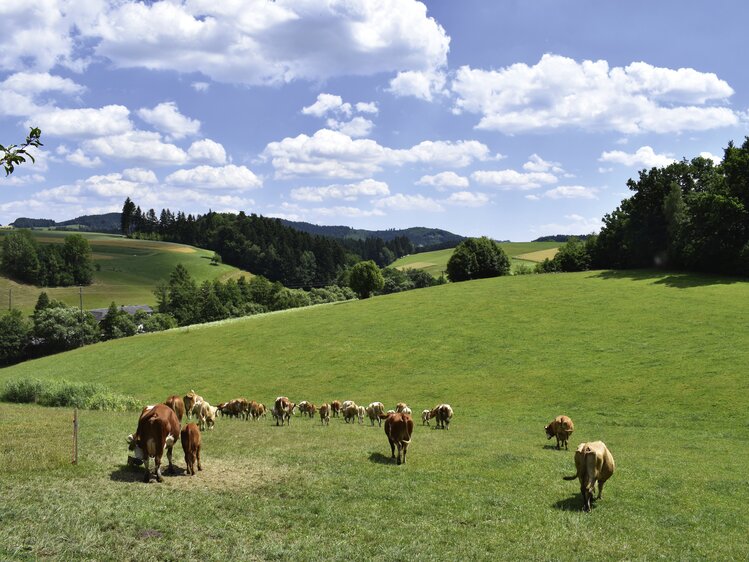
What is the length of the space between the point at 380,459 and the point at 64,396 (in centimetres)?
3004

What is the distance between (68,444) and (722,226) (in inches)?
3192

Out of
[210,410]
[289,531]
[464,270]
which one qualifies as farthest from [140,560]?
[464,270]

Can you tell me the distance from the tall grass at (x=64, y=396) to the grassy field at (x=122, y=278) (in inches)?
4095

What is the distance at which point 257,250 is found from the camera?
19800 centimetres

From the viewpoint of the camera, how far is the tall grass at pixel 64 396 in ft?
124

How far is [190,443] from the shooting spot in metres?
15.7

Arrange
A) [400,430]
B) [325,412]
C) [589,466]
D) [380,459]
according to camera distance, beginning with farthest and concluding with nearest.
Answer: [325,412] → [380,459] → [400,430] → [589,466]

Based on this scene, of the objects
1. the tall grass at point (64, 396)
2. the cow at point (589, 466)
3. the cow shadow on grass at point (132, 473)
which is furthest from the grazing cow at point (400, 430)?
the tall grass at point (64, 396)

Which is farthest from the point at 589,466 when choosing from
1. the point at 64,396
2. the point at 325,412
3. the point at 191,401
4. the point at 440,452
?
the point at 64,396

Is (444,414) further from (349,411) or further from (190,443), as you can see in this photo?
(190,443)

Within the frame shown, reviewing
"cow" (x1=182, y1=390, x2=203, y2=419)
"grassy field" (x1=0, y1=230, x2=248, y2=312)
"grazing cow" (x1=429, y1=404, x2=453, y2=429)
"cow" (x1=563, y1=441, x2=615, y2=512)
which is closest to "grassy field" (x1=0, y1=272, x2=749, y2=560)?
"cow" (x1=563, y1=441, x2=615, y2=512)

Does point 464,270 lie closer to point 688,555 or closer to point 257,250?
point 688,555

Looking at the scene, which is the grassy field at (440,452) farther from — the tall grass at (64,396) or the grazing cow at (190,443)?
the tall grass at (64,396)

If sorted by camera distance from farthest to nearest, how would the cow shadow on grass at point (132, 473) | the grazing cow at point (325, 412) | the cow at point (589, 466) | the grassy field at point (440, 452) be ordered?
the grazing cow at point (325, 412), the cow shadow on grass at point (132, 473), the cow at point (589, 466), the grassy field at point (440, 452)
